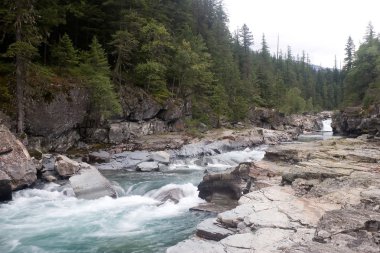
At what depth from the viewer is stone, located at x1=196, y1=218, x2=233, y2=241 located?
10.4m

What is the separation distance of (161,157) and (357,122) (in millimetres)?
38130

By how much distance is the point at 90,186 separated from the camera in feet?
63.2

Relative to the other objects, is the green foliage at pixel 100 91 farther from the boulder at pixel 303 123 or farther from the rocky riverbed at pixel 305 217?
the boulder at pixel 303 123

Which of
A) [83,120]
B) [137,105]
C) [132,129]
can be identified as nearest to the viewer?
[83,120]

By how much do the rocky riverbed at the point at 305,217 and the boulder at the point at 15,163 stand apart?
1248 centimetres

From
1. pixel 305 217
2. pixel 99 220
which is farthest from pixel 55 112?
pixel 305 217

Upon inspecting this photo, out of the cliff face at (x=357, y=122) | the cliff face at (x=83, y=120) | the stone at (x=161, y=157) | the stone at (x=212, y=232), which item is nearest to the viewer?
the stone at (x=212, y=232)

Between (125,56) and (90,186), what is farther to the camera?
(125,56)

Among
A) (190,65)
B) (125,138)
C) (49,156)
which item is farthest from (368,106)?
(49,156)

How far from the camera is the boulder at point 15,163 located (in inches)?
752

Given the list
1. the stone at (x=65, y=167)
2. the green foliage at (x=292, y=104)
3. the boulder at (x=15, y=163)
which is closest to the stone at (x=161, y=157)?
the stone at (x=65, y=167)

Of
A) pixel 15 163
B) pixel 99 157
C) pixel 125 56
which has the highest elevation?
pixel 125 56

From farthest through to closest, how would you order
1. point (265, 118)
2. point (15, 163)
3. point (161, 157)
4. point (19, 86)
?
point (265, 118) → point (161, 157) → point (19, 86) → point (15, 163)

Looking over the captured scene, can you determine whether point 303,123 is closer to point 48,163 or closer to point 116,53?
point 116,53
